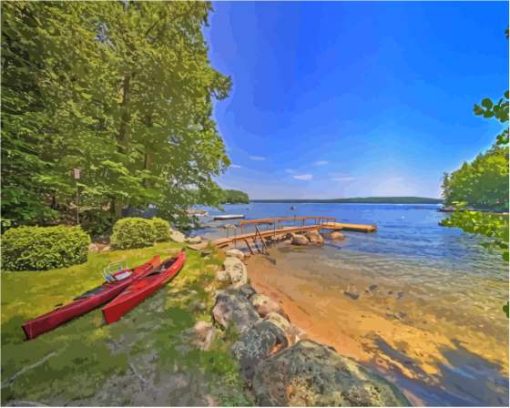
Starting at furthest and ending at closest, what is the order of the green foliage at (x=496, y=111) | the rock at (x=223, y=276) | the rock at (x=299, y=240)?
the rock at (x=299, y=240), the rock at (x=223, y=276), the green foliage at (x=496, y=111)

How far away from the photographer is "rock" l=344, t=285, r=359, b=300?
9.54 metres

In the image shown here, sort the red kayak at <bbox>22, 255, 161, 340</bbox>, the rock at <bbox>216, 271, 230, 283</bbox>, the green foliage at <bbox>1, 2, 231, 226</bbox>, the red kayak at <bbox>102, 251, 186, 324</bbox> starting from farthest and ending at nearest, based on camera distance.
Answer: the green foliage at <bbox>1, 2, 231, 226</bbox> < the rock at <bbox>216, 271, 230, 283</bbox> < the red kayak at <bbox>102, 251, 186, 324</bbox> < the red kayak at <bbox>22, 255, 161, 340</bbox>

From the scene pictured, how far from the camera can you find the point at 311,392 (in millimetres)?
3207

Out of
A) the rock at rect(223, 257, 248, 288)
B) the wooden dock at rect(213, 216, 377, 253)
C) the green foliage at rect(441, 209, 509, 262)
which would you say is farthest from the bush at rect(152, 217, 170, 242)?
the green foliage at rect(441, 209, 509, 262)

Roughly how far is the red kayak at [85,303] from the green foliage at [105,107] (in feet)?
15.8

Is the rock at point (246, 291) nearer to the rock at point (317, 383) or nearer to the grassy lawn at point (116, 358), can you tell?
the grassy lawn at point (116, 358)

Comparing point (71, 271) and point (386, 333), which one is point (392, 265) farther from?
point (71, 271)

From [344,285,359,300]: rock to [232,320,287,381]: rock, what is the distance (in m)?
6.18

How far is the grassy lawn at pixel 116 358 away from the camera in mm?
3146

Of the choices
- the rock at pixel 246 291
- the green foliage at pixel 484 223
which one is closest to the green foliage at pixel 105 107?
the rock at pixel 246 291

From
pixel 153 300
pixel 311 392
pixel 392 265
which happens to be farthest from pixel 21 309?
pixel 392 265

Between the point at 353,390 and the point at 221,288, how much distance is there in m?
4.44

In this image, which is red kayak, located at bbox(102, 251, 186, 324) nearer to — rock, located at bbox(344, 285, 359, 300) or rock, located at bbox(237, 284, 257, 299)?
rock, located at bbox(237, 284, 257, 299)

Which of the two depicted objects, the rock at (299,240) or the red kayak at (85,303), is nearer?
the red kayak at (85,303)
